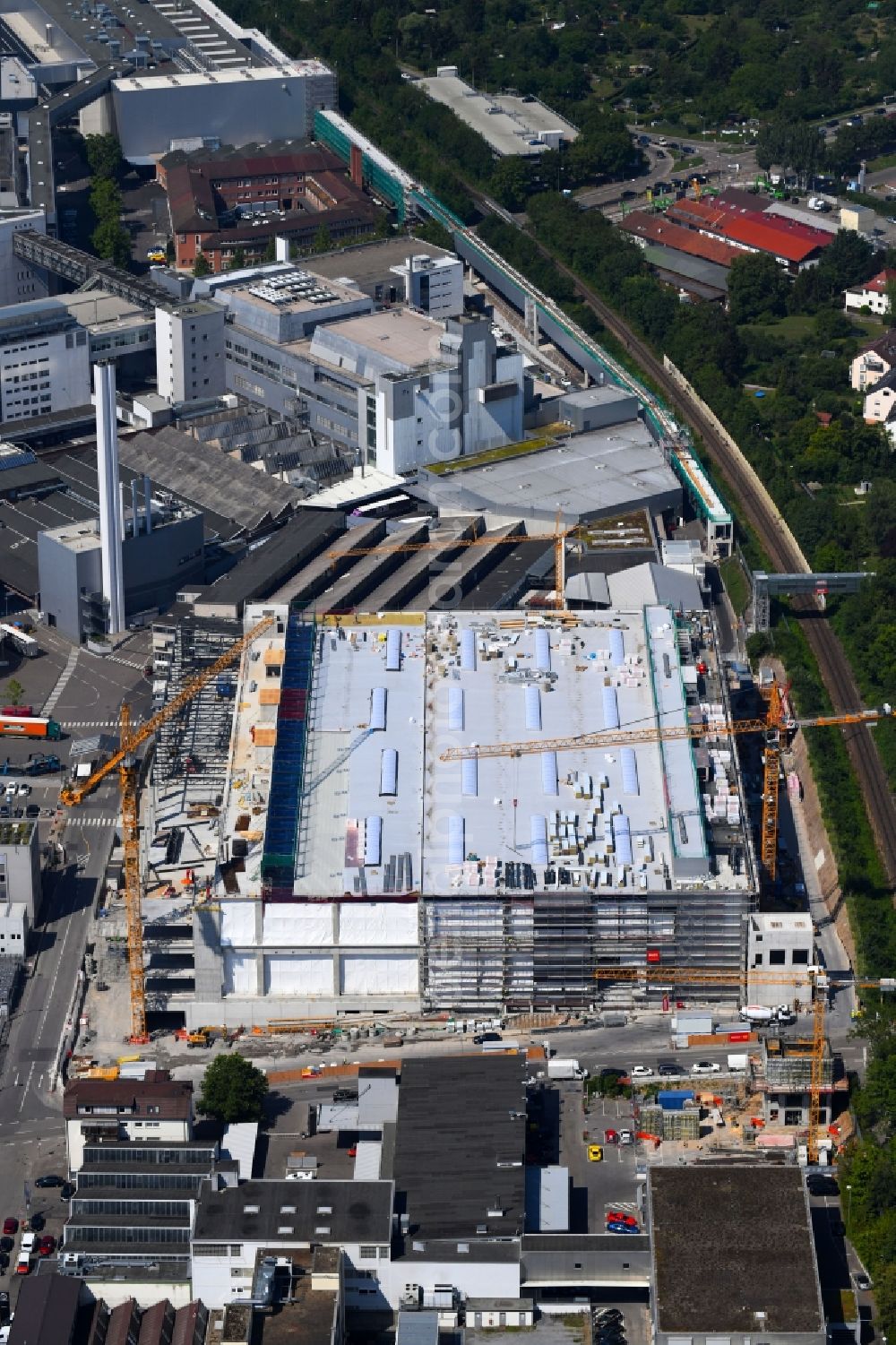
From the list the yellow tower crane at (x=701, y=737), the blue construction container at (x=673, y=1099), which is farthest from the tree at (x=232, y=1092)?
the yellow tower crane at (x=701, y=737)

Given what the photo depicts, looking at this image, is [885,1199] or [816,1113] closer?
[885,1199]

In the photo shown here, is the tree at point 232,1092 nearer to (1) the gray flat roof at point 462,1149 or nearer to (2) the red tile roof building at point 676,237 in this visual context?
(1) the gray flat roof at point 462,1149

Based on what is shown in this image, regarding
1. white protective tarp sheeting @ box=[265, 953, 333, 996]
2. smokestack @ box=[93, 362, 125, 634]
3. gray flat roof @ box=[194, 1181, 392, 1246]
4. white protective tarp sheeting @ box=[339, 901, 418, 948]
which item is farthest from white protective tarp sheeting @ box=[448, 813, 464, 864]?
smokestack @ box=[93, 362, 125, 634]

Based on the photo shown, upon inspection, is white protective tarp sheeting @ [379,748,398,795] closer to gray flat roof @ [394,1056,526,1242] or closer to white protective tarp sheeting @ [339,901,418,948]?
white protective tarp sheeting @ [339,901,418,948]

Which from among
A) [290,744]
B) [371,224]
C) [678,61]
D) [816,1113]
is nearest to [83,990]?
[290,744]

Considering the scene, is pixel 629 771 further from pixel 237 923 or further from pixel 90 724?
pixel 90 724

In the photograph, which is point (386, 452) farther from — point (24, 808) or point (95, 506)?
point (24, 808)

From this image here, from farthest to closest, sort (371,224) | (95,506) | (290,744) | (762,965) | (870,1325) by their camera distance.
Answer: (371,224) < (95,506) < (290,744) < (762,965) < (870,1325)
